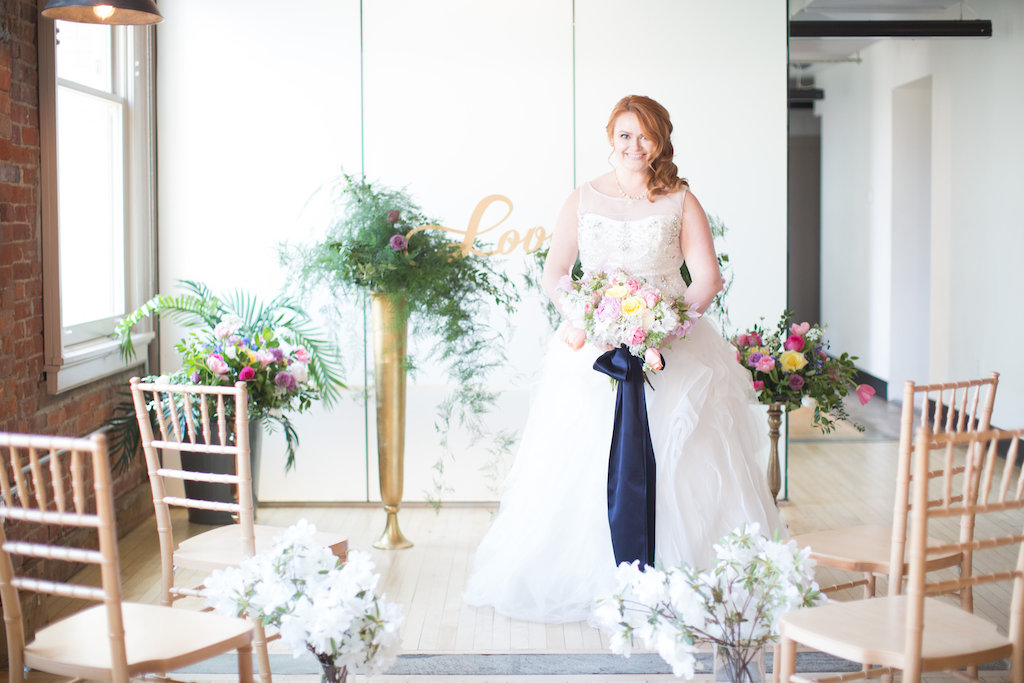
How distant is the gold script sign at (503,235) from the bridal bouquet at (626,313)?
1697 mm

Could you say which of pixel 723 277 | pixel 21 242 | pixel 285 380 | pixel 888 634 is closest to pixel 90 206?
pixel 21 242

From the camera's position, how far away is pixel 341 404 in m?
5.21

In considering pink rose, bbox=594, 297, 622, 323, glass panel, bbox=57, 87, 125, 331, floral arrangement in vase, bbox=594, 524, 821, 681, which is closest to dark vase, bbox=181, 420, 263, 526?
glass panel, bbox=57, 87, 125, 331

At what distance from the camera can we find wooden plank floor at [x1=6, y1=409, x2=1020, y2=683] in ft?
11.1

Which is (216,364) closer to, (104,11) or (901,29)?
(104,11)

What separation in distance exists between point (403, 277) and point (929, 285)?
18.7ft

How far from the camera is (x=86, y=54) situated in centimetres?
459

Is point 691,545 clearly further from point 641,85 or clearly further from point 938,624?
point 641,85

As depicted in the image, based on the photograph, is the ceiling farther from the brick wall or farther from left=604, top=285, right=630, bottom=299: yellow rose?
the brick wall

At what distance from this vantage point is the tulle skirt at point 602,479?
11.4ft

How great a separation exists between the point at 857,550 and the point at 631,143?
1.59 m

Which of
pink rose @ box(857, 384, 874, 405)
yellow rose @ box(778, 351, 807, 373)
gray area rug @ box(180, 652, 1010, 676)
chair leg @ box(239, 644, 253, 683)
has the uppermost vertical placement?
yellow rose @ box(778, 351, 807, 373)

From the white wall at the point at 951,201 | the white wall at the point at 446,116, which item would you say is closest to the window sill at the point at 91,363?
the white wall at the point at 446,116

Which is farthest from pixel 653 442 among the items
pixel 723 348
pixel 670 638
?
pixel 670 638
